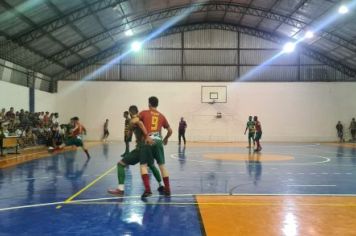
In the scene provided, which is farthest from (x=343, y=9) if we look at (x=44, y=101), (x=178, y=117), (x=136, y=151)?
(x=44, y=101)

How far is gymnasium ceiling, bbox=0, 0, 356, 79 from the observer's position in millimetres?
24875

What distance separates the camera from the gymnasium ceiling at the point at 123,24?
81.6ft

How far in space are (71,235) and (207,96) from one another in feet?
109

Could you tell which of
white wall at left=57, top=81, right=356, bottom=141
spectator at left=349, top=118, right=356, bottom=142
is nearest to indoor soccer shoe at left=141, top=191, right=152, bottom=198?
white wall at left=57, top=81, right=356, bottom=141

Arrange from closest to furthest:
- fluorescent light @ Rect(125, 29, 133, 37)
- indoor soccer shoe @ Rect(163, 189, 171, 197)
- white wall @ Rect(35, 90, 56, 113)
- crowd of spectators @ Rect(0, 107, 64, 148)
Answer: indoor soccer shoe @ Rect(163, 189, 171, 197) < crowd of spectators @ Rect(0, 107, 64, 148) < white wall @ Rect(35, 90, 56, 113) < fluorescent light @ Rect(125, 29, 133, 37)

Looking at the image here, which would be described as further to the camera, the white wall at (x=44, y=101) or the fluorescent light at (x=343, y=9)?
the white wall at (x=44, y=101)

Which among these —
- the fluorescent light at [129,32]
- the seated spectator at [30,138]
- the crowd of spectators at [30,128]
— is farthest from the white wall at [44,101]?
the fluorescent light at [129,32]

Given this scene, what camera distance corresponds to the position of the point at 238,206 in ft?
25.7

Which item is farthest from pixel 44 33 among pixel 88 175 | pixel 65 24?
pixel 88 175

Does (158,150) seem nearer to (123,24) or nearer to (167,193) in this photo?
(167,193)

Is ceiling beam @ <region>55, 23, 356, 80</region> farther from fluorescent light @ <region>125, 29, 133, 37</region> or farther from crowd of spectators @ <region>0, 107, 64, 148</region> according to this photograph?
crowd of spectators @ <region>0, 107, 64, 148</region>

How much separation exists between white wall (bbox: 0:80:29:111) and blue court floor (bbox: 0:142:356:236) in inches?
461

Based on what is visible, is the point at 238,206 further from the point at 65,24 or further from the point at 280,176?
the point at 65,24

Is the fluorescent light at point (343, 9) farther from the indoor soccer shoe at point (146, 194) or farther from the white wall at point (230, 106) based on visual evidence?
the indoor soccer shoe at point (146, 194)
